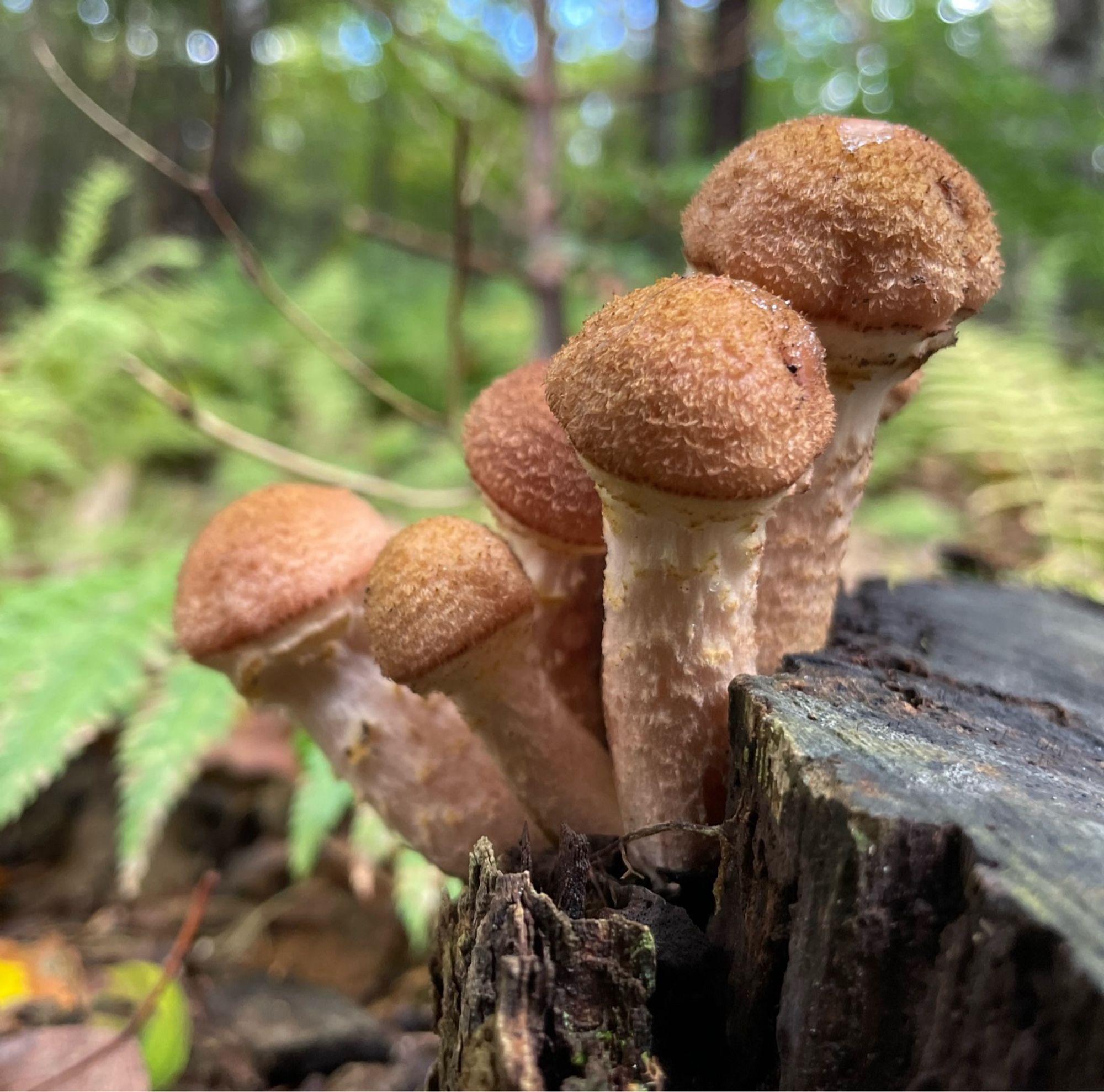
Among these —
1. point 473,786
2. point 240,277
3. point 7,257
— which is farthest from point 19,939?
point 7,257

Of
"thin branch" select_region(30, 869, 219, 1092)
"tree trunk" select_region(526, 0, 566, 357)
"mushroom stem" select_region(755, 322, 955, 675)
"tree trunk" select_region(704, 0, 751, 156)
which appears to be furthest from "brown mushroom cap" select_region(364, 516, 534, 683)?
"tree trunk" select_region(704, 0, 751, 156)

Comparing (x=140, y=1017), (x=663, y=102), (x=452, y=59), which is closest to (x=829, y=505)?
(x=140, y=1017)

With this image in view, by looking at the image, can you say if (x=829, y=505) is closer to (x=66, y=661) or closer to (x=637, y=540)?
(x=637, y=540)

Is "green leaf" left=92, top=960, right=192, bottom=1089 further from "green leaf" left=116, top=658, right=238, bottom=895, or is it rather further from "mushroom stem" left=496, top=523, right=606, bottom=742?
"mushroom stem" left=496, top=523, right=606, bottom=742

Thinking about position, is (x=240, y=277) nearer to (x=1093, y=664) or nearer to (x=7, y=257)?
(x=7, y=257)

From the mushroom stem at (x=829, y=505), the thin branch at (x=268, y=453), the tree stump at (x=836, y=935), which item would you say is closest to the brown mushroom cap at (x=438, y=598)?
the tree stump at (x=836, y=935)

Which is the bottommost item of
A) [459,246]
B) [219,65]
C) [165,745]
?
[165,745]

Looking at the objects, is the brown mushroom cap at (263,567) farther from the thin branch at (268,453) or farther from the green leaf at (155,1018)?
the thin branch at (268,453)
